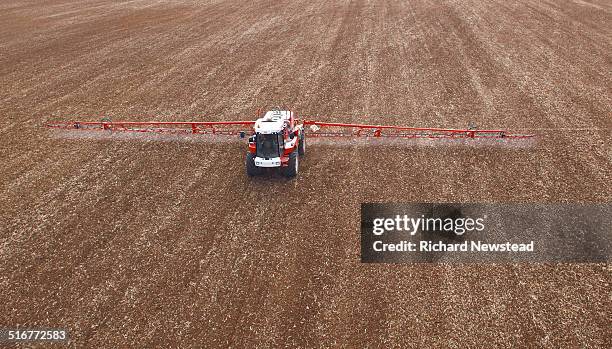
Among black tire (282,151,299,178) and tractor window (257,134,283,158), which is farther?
black tire (282,151,299,178)

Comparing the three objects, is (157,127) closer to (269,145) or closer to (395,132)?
(269,145)

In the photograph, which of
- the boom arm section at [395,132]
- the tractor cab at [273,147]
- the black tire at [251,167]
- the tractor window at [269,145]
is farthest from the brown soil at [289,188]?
the tractor window at [269,145]

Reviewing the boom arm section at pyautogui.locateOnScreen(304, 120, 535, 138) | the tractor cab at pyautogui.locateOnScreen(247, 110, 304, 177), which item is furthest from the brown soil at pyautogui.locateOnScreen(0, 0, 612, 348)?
the boom arm section at pyautogui.locateOnScreen(304, 120, 535, 138)

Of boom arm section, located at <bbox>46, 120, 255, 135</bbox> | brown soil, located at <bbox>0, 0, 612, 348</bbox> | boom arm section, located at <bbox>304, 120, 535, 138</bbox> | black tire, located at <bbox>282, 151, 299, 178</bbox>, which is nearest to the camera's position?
brown soil, located at <bbox>0, 0, 612, 348</bbox>

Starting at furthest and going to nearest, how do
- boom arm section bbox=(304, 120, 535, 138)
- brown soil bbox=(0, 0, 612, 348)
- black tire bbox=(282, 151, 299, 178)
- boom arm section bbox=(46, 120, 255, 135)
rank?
1. boom arm section bbox=(46, 120, 255, 135)
2. boom arm section bbox=(304, 120, 535, 138)
3. black tire bbox=(282, 151, 299, 178)
4. brown soil bbox=(0, 0, 612, 348)

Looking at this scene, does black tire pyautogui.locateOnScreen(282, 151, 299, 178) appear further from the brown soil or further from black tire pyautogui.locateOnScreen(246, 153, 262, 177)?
black tire pyautogui.locateOnScreen(246, 153, 262, 177)

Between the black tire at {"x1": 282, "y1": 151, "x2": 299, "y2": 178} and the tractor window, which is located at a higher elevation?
the tractor window

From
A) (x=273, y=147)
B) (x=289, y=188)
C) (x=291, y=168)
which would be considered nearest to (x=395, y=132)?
(x=291, y=168)
